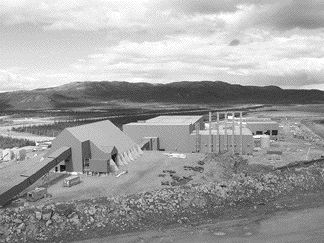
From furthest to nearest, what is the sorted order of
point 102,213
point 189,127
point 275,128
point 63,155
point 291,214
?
point 275,128 → point 189,127 → point 63,155 → point 291,214 → point 102,213

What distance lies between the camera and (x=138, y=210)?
138 feet

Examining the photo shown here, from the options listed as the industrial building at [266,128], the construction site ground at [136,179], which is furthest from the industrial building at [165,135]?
the industrial building at [266,128]

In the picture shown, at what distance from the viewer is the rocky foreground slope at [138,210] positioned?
3753 cm

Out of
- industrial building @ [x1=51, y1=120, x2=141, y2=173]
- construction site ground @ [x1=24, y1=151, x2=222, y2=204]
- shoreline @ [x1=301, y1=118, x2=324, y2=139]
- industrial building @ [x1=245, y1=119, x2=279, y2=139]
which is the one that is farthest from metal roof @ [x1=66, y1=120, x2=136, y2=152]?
shoreline @ [x1=301, y1=118, x2=324, y2=139]

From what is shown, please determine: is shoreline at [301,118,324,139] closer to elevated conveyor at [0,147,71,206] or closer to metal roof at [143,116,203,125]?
metal roof at [143,116,203,125]

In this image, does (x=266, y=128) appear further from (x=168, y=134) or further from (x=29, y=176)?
(x=29, y=176)

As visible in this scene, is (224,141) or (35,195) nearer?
(35,195)

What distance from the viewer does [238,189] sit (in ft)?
160

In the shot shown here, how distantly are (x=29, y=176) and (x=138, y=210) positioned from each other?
638 inches

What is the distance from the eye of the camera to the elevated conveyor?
42.8 metres

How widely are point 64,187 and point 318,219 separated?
33.0m

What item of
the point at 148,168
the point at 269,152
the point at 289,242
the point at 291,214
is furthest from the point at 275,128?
the point at 289,242

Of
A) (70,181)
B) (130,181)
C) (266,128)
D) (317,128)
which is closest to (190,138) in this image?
(130,181)

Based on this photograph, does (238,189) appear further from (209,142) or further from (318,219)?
(209,142)
